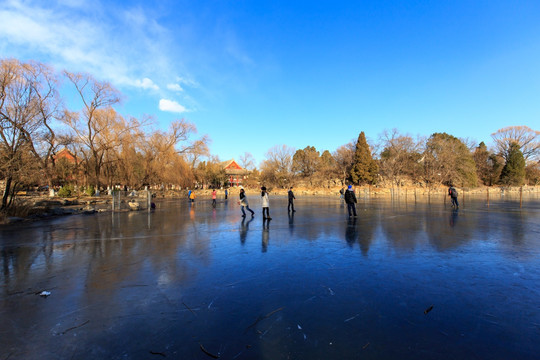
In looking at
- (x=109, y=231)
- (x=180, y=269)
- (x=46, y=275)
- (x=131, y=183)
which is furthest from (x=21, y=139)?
(x=131, y=183)

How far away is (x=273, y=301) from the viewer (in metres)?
3.71

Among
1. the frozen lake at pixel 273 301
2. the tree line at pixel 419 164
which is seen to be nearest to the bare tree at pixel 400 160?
the tree line at pixel 419 164

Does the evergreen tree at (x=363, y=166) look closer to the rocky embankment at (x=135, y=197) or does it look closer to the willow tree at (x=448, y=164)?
the rocky embankment at (x=135, y=197)

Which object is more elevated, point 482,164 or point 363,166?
point 482,164

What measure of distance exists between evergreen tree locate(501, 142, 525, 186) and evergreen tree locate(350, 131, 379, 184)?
89.7ft

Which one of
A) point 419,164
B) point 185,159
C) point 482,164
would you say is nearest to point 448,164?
point 419,164

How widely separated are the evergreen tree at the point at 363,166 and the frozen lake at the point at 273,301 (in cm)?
4494

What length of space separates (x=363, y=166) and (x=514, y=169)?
103ft

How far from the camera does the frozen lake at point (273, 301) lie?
266 centimetres

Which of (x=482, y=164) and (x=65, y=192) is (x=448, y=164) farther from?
(x=65, y=192)

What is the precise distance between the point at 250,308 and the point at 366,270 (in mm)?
2572

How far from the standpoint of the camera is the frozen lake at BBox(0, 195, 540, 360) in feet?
8.73

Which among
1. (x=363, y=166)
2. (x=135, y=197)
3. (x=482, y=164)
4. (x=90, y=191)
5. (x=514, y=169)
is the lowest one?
(x=135, y=197)

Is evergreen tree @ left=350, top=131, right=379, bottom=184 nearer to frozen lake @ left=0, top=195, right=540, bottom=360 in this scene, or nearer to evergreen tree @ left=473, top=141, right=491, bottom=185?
evergreen tree @ left=473, top=141, right=491, bottom=185
